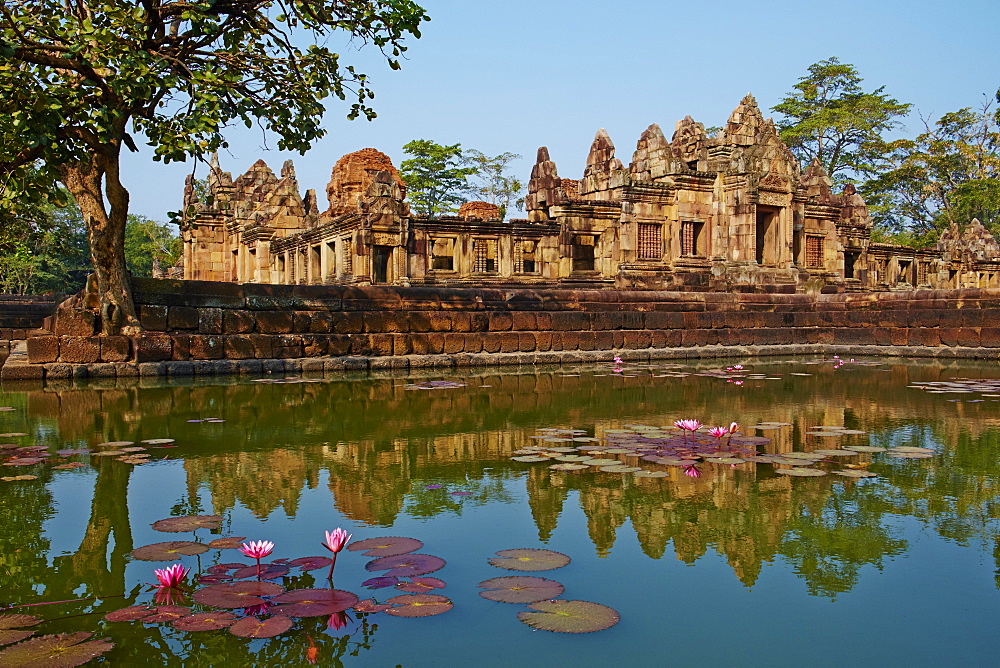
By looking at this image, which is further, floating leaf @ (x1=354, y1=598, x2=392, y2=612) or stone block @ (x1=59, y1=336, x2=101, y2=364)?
stone block @ (x1=59, y1=336, x2=101, y2=364)

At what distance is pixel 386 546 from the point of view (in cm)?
285

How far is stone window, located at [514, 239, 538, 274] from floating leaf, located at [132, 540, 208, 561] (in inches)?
890

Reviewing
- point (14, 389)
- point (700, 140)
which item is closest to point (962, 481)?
point (14, 389)

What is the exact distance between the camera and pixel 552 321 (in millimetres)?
11859

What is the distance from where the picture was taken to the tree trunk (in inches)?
346

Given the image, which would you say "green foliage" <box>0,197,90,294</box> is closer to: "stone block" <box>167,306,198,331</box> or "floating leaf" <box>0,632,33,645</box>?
"stone block" <box>167,306,198,331</box>

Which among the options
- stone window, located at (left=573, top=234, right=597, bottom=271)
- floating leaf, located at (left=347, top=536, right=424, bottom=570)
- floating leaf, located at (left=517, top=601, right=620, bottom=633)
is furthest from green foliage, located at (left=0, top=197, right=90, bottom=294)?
stone window, located at (left=573, top=234, right=597, bottom=271)

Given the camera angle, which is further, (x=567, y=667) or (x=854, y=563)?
(x=854, y=563)

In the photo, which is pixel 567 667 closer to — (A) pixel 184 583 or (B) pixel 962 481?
(A) pixel 184 583

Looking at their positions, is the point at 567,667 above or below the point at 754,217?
below

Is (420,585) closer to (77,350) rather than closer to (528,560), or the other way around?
(528,560)

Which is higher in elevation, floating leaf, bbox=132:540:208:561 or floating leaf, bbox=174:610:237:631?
floating leaf, bbox=132:540:208:561

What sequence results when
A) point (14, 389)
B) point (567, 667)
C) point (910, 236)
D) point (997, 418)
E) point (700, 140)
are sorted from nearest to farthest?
point (567, 667) → point (997, 418) → point (14, 389) → point (700, 140) → point (910, 236)

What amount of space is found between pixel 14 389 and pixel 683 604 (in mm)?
7138
